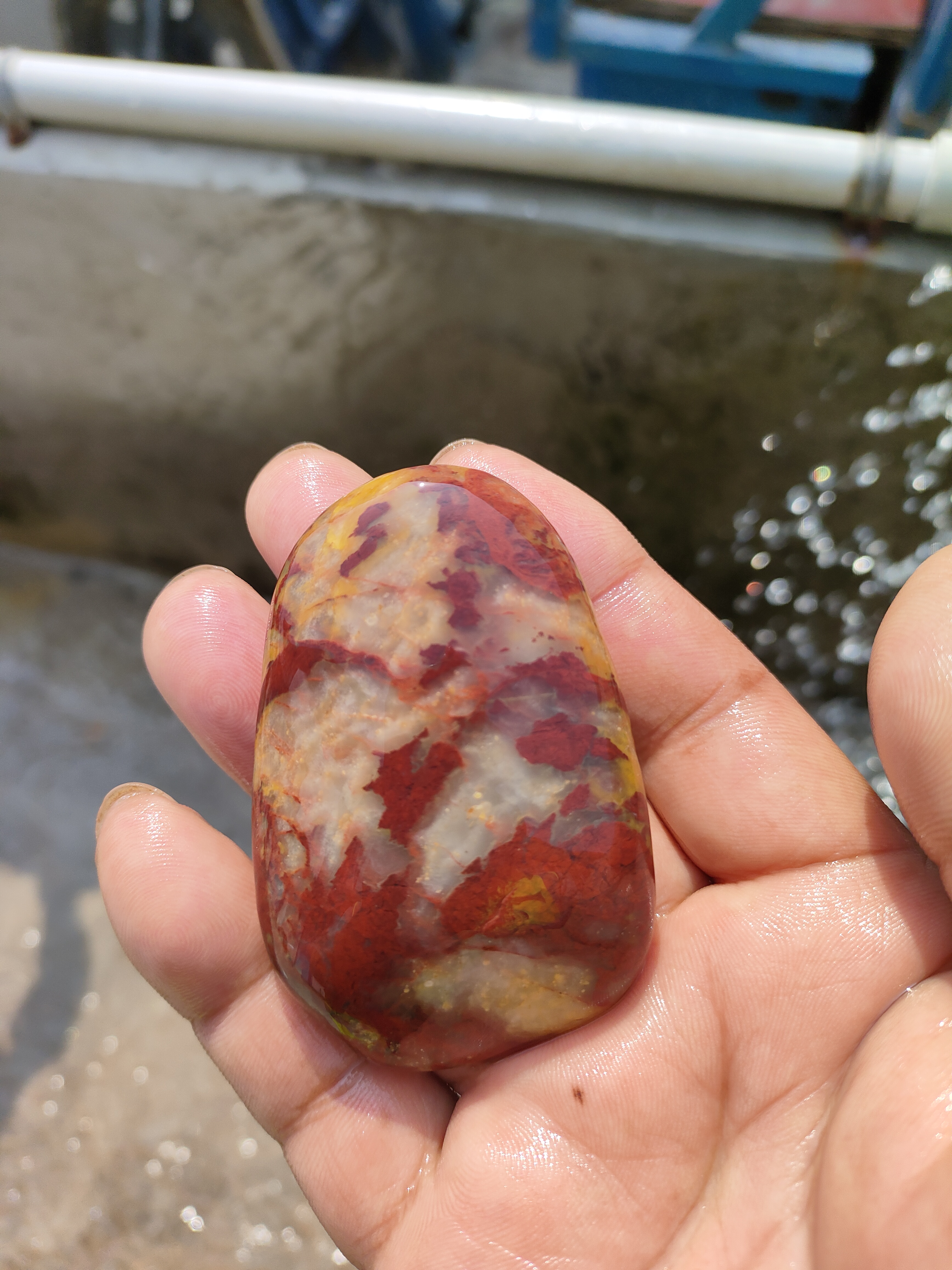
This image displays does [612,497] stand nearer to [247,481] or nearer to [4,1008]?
[247,481]

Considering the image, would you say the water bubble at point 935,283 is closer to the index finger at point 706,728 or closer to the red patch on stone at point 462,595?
the index finger at point 706,728

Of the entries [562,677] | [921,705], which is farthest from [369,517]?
[921,705]

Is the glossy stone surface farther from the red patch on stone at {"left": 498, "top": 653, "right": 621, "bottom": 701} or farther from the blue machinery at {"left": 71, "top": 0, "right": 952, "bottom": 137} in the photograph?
the blue machinery at {"left": 71, "top": 0, "right": 952, "bottom": 137}

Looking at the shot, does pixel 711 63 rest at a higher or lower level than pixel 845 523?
higher

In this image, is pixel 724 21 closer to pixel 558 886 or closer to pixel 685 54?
pixel 685 54


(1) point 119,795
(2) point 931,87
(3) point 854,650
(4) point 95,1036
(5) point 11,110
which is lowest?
(4) point 95,1036

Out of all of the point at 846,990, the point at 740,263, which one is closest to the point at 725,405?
the point at 740,263

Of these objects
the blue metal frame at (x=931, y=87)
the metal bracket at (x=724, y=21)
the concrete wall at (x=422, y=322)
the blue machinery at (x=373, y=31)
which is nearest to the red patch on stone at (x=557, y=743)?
the concrete wall at (x=422, y=322)
